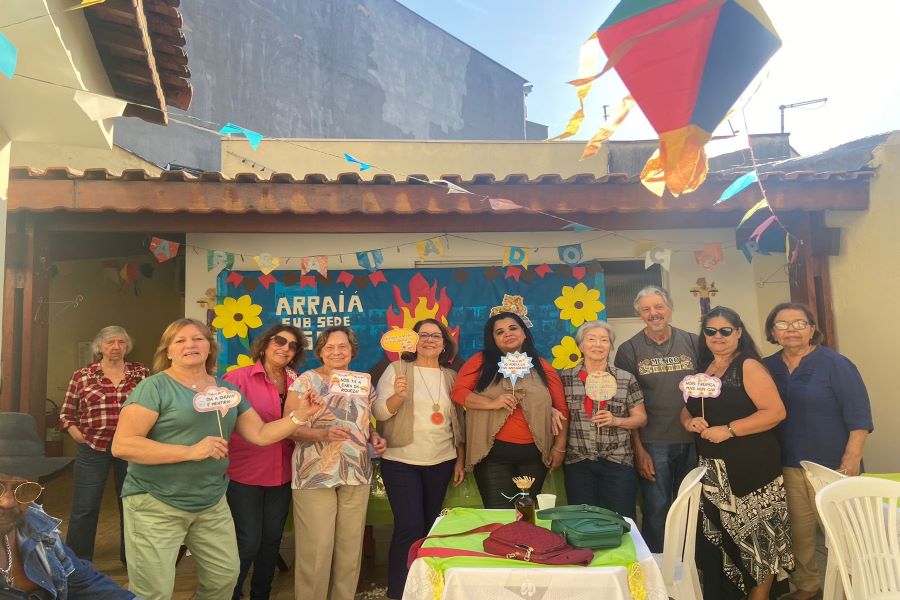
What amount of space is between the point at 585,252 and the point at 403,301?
1884mm

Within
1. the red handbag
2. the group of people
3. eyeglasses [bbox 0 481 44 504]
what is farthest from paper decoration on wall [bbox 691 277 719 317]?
eyeglasses [bbox 0 481 44 504]

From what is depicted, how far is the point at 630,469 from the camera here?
381 cm

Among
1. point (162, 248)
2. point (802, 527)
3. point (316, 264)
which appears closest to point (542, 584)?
point (802, 527)

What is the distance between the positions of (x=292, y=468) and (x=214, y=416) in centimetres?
70

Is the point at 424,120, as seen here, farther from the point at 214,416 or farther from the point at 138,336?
the point at 214,416

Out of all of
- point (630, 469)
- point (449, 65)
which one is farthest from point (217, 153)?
point (630, 469)

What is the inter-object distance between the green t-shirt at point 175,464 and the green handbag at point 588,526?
1.63 m

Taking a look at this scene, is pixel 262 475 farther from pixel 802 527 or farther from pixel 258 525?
pixel 802 527

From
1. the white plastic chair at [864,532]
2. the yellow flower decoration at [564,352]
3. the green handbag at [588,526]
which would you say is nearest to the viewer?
the green handbag at [588,526]

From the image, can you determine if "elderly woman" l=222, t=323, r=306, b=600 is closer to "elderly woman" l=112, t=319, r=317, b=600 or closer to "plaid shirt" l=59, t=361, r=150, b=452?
"elderly woman" l=112, t=319, r=317, b=600

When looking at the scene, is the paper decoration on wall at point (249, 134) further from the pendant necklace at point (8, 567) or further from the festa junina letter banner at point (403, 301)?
the pendant necklace at point (8, 567)

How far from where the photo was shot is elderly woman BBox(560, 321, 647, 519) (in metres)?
3.78

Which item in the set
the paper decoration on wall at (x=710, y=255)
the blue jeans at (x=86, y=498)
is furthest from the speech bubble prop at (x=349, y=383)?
the paper decoration on wall at (x=710, y=255)

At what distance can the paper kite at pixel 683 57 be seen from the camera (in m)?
2.04
